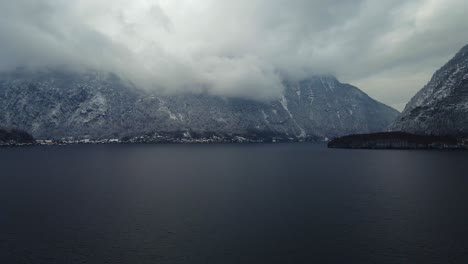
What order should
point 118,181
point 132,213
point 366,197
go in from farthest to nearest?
point 118,181
point 366,197
point 132,213

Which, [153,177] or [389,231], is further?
[153,177]

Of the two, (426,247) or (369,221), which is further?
(369,221)

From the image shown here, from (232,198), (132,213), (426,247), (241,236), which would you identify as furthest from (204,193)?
(426,247)

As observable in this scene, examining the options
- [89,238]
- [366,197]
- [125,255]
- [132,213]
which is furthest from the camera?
[366,197]

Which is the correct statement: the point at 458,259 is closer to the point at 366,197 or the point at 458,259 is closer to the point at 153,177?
the point at 366,197

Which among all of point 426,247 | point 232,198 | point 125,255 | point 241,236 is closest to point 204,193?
point 232,198

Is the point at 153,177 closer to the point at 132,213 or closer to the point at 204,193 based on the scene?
the point at 204,193

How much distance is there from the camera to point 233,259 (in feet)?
175

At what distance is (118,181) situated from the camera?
472 feet

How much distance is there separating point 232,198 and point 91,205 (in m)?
41.0

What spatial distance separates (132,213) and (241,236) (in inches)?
1313

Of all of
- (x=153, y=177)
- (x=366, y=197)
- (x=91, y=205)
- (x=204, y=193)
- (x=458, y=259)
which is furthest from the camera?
(x=153, y=177)

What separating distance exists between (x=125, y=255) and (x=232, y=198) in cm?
5064

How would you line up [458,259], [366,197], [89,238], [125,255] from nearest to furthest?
[458,259]
[125,255]
[89,238]
[366,197]
